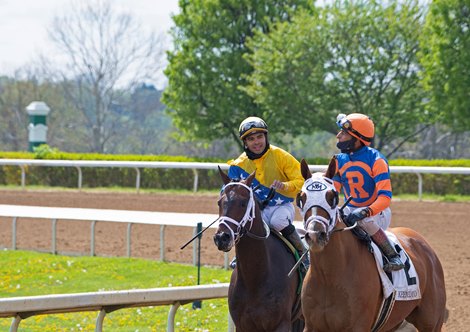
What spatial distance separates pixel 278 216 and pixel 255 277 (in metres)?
0.58

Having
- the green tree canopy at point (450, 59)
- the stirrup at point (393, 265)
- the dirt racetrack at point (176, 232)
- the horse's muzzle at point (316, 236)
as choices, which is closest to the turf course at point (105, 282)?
the dirt racetrack at point (176, 232)

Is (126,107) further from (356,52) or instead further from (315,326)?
(315,326)

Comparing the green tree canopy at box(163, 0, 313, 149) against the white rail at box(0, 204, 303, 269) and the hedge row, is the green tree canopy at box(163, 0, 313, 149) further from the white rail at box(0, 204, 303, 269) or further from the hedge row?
the white rail at box(0, 204, 303, 269)

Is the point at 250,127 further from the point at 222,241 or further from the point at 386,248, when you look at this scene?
the point at 386,248

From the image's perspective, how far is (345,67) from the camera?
31.4 m

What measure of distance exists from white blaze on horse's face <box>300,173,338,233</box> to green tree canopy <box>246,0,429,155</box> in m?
25.7

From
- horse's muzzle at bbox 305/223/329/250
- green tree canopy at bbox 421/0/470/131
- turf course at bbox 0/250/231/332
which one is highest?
green tree canopy at bbox 421/0/470/131

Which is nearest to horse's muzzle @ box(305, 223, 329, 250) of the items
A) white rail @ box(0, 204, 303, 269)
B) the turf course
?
the turf course

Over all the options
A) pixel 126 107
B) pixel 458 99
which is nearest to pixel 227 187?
pixel 458 99

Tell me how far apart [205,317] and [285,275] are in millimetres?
2932

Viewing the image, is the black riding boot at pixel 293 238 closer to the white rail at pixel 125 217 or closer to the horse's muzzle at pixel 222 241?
the horse's muzzle at pixel 222 241

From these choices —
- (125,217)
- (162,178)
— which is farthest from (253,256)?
(162,178)

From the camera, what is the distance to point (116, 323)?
886cm

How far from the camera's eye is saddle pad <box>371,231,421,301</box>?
18.4 feet
